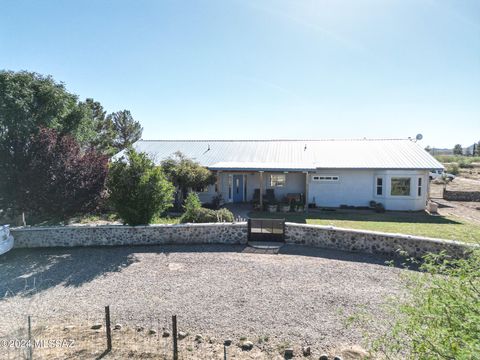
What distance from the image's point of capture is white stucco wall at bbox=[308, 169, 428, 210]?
19.7m

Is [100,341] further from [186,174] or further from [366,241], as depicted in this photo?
[186,174]

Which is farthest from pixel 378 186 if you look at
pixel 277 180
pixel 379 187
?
pixel 277 180

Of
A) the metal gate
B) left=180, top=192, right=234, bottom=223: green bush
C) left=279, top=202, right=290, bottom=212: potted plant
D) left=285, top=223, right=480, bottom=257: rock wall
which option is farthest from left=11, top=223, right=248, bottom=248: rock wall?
left=279, top=202, right=290, bottom=212: potted plant

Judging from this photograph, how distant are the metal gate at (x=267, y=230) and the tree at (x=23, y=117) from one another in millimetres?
9647

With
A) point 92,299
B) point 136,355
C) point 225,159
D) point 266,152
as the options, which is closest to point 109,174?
point 92,299

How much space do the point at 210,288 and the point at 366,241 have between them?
6329mm

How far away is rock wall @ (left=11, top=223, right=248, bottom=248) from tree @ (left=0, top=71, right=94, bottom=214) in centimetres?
160

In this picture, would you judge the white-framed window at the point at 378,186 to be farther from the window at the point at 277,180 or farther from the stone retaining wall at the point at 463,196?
the stone retaining wall at the point at 463,196

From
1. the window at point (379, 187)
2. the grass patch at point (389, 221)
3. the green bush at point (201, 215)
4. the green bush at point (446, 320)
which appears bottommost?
the grass patch at point (389, 221)

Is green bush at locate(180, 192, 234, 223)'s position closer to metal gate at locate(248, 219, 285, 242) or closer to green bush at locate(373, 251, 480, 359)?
metal gate at locate(248, 219, 285, 242)

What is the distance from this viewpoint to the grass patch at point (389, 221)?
1408 cm

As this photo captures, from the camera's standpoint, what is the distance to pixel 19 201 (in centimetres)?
1226

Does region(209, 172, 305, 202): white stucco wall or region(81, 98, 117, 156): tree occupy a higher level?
region(81, 98, 117, 156): tree

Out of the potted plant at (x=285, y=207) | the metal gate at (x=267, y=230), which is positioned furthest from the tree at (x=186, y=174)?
the metal gate at (x=267, y=230)
